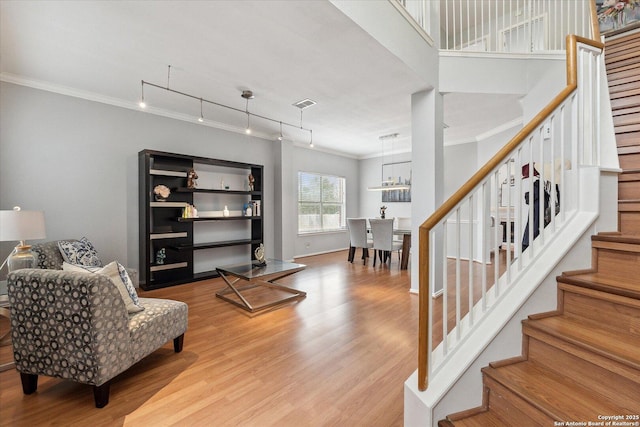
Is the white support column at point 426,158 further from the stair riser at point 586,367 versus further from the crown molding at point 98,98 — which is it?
the crown molding at point 98,98

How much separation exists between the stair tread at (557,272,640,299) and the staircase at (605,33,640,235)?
44 cm

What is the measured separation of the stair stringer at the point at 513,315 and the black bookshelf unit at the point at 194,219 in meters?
4.03

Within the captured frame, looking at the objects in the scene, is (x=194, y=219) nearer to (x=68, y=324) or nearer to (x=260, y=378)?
(x=68, y=324)

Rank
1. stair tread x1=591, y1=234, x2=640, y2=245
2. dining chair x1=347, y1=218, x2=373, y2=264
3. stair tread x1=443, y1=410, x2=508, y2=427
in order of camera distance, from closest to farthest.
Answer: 1. stair tread x1=443, y1=410, x2=508, y2=427
2. stair tread x1=591, y1=234, x2=640, y2=245
3. dining chair x1=347, y1=218, x2=373, y2=264

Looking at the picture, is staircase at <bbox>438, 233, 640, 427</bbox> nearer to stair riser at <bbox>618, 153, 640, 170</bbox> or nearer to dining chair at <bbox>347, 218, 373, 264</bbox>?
stair riser at <bbox>618, 153, 640, 170</bbox>

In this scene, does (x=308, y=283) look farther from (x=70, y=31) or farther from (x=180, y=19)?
(x=70, y=31)

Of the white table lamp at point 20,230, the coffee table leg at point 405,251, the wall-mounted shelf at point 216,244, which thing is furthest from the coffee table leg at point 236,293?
the coffee table leg at point 405,251

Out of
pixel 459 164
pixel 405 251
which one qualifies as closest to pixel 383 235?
pixel 405 251

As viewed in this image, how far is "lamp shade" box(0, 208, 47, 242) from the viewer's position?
238 cm

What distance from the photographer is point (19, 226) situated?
7.98 ft

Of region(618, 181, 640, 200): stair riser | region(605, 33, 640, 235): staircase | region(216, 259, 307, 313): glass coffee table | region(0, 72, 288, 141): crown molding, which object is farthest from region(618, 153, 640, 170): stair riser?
region(0, 72, 288, 141): crown molding

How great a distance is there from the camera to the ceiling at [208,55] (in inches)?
87.8

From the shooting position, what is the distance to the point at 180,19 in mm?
2307

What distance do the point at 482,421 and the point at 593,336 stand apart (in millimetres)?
646
